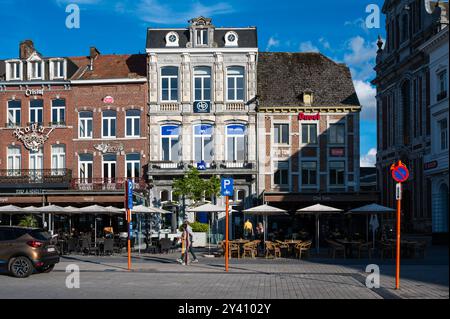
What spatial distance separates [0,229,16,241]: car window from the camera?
19.7 m

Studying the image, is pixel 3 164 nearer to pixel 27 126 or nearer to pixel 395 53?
pixel 27 126

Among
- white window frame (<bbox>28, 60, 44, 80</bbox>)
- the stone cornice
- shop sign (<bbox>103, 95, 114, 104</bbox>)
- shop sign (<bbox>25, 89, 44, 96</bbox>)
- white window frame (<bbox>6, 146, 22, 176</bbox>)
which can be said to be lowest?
white window frame (<bbox>6, 146, 22, 176</bbox>)

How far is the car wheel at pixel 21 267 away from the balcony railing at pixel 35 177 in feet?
76.4

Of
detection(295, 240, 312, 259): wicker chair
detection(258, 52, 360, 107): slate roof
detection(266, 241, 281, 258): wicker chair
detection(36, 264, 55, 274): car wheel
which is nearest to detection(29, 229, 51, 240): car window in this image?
detection(36, 264, 55, 274): car wheel

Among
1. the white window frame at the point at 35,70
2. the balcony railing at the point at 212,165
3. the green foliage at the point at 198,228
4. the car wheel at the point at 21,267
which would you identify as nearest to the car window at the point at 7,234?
the car wheel at the point at 21,267

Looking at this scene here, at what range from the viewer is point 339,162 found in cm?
4275

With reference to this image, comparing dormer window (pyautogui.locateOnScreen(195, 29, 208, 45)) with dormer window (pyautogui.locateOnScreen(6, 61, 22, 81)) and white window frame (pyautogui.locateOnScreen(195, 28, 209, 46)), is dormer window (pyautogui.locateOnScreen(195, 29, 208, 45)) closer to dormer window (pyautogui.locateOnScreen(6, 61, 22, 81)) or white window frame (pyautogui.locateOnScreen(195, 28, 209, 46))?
white window frame (pyautogui.locateOnScreen(195, 28, 209, 46))

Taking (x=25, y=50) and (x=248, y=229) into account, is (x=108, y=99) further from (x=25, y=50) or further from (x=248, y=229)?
(x=248, y=229)

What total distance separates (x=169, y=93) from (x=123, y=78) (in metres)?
3.18

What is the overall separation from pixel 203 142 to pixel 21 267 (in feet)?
79.2

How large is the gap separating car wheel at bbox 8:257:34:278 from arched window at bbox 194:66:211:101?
2473 cm

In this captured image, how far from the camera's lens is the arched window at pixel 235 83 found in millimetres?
42781

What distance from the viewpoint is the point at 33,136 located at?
142 feet

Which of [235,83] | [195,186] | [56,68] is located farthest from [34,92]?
[235,83]
